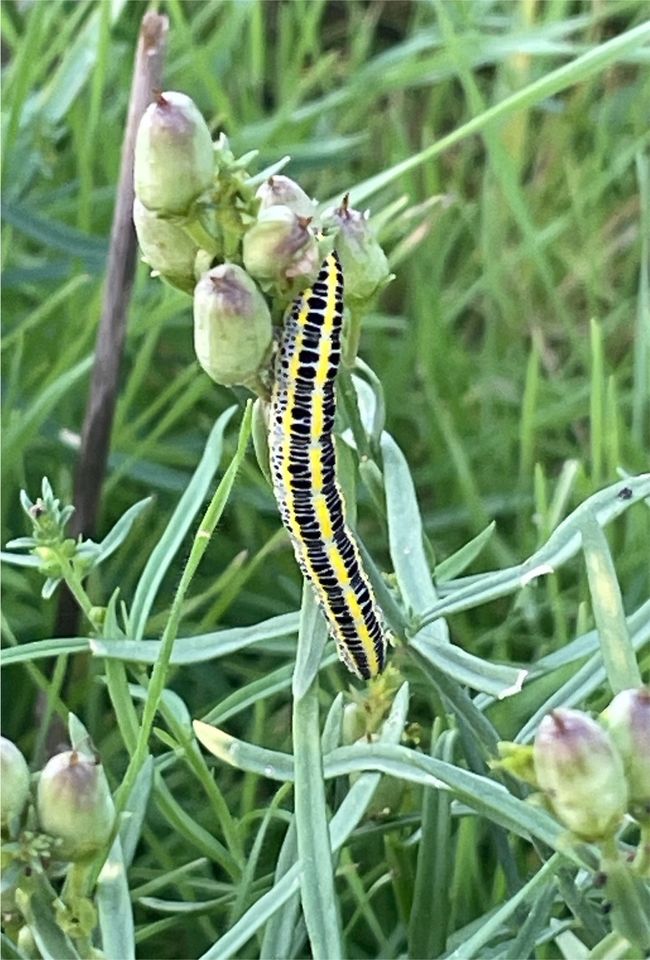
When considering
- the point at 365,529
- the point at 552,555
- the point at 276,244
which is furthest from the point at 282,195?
the point at 365,529

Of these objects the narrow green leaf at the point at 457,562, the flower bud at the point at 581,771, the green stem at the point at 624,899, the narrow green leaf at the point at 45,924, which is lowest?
the green stem at the point at 624,899

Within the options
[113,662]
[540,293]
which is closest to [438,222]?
[540,293]

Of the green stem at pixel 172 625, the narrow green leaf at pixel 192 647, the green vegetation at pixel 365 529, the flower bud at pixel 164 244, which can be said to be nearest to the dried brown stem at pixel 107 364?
the green vegetation at pixel 365 529

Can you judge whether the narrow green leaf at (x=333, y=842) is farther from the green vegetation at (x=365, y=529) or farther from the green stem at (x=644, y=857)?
the green stem at (x=644, y=857)

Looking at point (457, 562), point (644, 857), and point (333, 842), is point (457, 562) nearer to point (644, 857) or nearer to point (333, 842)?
point (333, 842)

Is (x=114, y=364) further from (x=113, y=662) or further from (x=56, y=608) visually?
(x=113, y=662)
